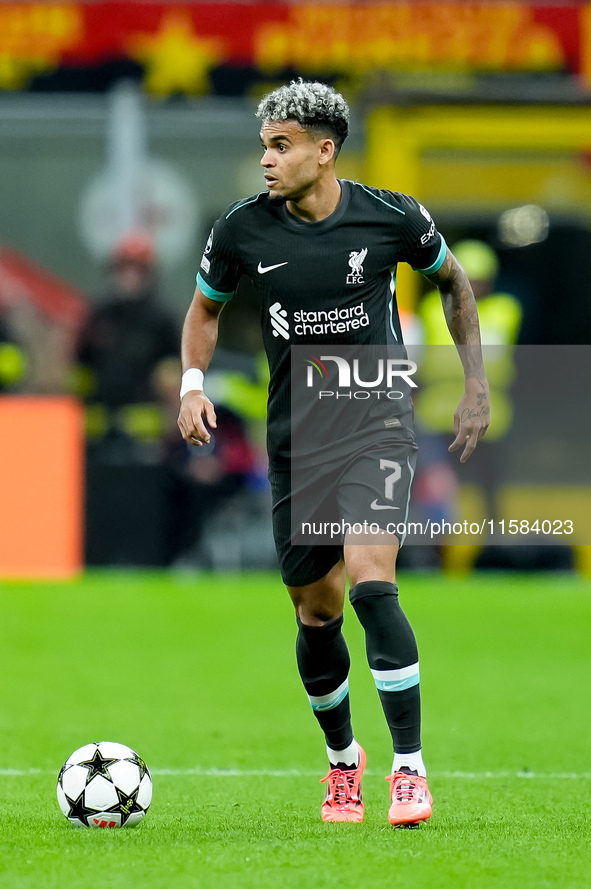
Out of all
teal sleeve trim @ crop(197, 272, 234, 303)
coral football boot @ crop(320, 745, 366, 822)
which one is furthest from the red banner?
coral football boot @ crop(320, 745, 366, 822)

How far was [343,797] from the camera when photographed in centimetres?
505

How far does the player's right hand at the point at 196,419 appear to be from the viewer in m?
4.93

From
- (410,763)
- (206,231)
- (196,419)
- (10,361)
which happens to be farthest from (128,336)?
(410,763)

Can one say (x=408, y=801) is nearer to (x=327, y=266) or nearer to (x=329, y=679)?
(x=329, y=679)

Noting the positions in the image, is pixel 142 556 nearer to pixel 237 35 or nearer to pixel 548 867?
pixel 237 35

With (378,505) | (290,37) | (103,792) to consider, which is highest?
(378,505)

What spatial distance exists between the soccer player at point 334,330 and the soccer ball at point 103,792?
0.62 meters

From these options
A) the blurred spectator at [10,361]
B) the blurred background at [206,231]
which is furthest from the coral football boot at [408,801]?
the blurred spectator at [10,361]

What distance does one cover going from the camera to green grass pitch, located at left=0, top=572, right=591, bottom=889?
424 centimetres

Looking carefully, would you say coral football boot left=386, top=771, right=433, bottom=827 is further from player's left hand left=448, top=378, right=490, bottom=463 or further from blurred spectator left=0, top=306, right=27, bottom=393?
blurred spectator left=0, top=306, right=27, bottom=393

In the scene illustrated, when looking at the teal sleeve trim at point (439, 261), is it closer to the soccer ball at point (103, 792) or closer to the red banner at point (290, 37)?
the soccer ball at point (103, 792)

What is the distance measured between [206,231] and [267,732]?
29.4 feet

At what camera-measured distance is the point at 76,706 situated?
772cm

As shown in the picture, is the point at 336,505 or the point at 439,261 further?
the point at 439,261
